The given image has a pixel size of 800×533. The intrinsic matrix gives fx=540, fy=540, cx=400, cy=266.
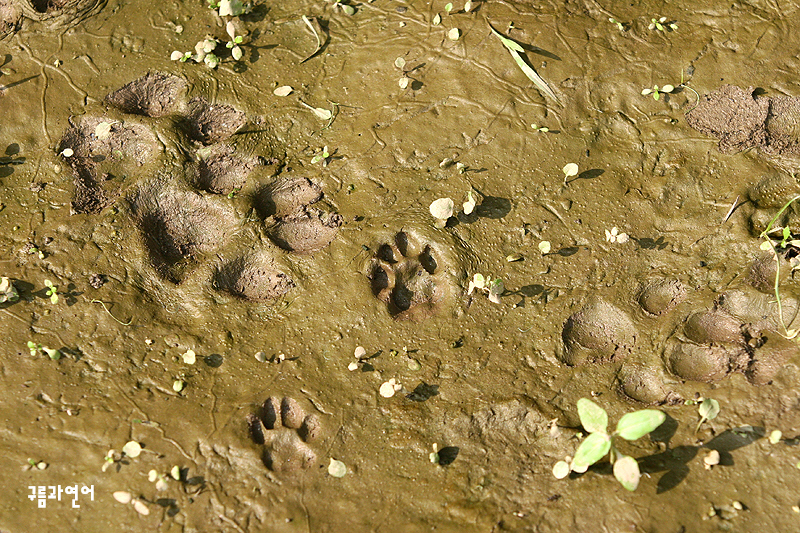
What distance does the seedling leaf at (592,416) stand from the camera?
9.20 ft

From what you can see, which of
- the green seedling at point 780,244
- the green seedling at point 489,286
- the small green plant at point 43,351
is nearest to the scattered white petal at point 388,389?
the green seedling at point 489,286

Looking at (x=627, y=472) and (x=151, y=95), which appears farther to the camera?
(x=151, y=95)

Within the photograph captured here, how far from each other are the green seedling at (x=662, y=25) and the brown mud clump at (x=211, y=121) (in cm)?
289

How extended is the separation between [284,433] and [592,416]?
66.3 inches

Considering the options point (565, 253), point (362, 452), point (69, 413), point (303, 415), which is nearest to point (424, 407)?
point (362, 452)

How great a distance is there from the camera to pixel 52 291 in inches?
131

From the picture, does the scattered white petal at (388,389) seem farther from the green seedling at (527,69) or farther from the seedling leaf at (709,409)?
the green seedling at (527,69)

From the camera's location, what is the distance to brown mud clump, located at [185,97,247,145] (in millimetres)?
3736

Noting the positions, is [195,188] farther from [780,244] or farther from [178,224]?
[780,244]

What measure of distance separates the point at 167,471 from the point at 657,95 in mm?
3798

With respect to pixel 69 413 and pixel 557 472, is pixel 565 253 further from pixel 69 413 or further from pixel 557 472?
pixel 69 413

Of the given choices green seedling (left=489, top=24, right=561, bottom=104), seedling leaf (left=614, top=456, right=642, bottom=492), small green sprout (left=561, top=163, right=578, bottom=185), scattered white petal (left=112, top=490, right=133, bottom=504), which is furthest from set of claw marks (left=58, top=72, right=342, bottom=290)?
seedling leaf (left=614, top=456, right=642, bottom=492)

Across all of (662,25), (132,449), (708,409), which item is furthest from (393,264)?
(662,25)

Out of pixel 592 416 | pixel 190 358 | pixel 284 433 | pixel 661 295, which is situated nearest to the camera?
pixel 592 416
